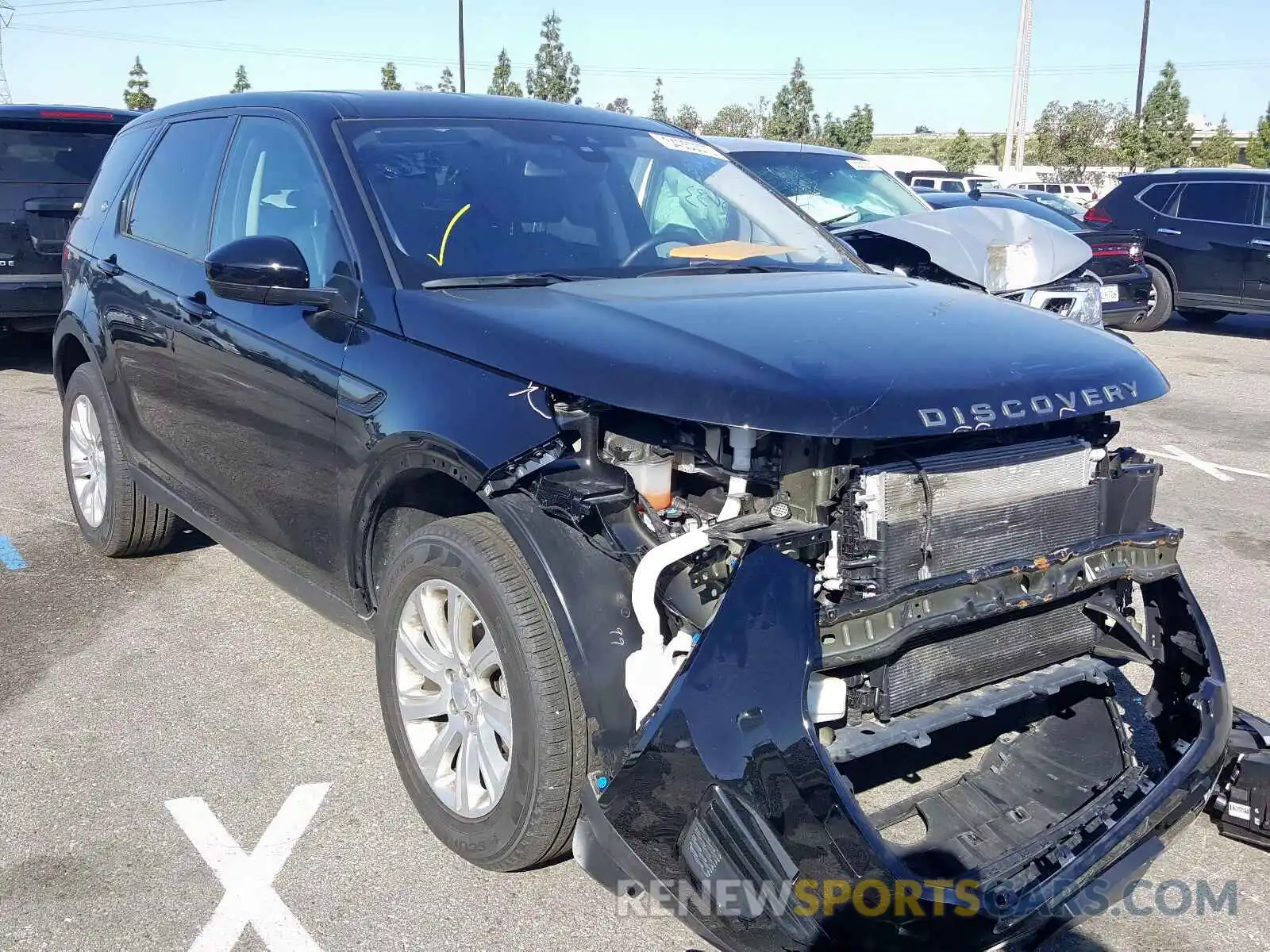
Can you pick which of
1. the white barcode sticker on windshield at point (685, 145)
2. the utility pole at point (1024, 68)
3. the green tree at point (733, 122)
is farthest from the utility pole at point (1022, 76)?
the white barcode sticker on windshield at point (685, 145)

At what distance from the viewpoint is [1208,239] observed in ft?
42.4

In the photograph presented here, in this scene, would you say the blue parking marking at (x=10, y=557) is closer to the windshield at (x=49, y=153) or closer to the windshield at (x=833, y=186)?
the windshield at (x=49, y=153)

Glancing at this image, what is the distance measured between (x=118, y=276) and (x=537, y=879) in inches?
125

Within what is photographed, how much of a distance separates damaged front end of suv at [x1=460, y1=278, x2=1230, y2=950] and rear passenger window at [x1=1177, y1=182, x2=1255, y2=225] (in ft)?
37.4

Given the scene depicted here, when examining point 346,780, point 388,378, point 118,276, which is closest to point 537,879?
point 346,780

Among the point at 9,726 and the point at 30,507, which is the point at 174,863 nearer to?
the point at 9,726

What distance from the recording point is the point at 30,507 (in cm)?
635

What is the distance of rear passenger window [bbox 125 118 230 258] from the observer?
4355 mm

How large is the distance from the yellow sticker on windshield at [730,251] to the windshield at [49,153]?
754cm

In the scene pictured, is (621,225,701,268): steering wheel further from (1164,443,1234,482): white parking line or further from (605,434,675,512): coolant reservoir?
(1164,443,1234,482): white parking line

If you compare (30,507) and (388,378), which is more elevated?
(388,378)

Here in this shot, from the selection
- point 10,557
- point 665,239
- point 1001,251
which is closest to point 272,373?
point 665,239

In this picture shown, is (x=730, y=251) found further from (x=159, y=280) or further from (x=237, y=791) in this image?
(x=237, y=791)

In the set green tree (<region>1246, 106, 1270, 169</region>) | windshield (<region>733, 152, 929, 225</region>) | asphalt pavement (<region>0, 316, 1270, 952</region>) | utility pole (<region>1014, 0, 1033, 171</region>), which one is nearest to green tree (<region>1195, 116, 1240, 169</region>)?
green tree (<region>1246, 106, 1270, 169</region>)
